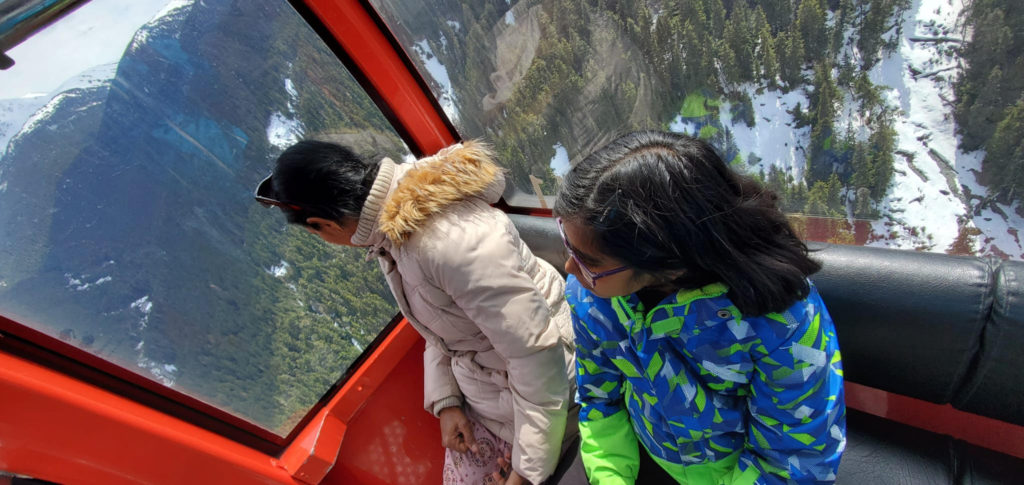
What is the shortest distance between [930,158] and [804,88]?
1.31 ft

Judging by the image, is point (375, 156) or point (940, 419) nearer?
point (940, 419)

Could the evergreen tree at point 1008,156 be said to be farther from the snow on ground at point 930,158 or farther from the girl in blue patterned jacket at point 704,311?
the girl in blue patterned jacket at point 704,311

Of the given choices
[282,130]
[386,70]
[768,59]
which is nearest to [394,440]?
[282,130]

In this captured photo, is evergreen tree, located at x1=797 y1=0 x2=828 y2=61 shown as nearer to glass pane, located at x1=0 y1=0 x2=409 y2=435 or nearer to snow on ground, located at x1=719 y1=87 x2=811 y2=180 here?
snow on ground, located at x1=719 y1=87 x2=811 y2=180

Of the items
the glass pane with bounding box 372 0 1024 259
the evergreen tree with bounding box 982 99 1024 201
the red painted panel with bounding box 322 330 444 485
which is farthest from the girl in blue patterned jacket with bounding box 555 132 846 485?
the red painted panel with bounding box 322 330 444 485

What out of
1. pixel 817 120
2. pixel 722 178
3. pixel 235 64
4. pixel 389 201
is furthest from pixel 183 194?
pixel 817 120

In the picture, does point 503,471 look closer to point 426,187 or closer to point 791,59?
point 426,187

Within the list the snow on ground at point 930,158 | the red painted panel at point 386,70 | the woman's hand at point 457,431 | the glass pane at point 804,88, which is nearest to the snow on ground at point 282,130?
the red painted panel at point 386,70

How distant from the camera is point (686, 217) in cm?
79

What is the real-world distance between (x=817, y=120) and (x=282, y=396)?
2116 millimetres

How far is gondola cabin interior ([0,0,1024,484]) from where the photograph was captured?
3.77 ft

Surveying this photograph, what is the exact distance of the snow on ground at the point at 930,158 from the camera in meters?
1.27

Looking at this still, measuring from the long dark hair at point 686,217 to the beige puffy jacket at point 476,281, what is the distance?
460 mm

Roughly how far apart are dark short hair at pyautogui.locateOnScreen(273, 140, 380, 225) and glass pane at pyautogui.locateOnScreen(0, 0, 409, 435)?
214 millimetres
